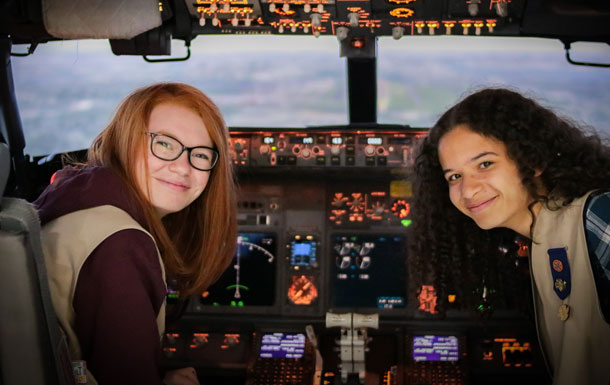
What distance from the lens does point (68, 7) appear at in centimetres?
157

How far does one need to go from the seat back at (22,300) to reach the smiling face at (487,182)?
1114mm

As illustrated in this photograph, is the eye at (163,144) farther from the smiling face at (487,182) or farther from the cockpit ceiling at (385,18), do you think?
the cockpit ceiling at (385,18)

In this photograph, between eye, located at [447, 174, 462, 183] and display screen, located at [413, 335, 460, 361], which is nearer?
eye, located at [447, 174, 462, 183]

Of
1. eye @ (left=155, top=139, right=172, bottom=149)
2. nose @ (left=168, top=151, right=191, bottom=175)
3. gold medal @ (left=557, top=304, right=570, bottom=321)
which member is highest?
eye @ (left=155, top=139, right=172, bottom=149)

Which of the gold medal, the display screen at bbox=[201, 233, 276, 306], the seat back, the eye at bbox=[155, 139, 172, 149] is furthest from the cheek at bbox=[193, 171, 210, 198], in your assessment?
the display screen at bbox=[201, 233, 276, 306]

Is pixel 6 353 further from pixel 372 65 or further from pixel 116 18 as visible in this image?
pixel 372 65

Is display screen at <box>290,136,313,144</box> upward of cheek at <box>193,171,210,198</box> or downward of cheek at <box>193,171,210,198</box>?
upward

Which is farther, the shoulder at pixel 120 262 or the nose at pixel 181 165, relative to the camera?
the nose at pixel 181 165

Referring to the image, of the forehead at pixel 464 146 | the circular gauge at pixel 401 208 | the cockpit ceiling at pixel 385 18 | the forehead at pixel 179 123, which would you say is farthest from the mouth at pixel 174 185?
the circular gauge at pixel 401 208

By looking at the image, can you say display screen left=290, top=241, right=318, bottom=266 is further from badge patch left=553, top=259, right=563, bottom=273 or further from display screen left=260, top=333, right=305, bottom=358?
badge patch left=553, top=259, right=563, bottom=273

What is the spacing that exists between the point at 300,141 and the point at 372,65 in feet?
2.37

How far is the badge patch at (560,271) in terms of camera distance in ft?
4.89

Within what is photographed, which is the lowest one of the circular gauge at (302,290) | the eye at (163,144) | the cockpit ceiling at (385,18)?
the circular gauge at (302,290)

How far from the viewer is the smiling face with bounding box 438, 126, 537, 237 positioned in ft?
5.15
